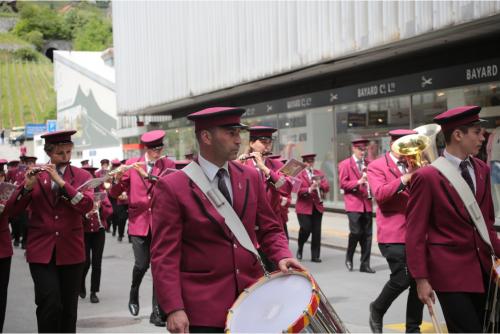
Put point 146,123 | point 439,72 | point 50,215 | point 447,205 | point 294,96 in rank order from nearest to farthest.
A: 1. point 447,205
2. point 50,215
3. point 439,72
4. point 294,96
5. point 146,123

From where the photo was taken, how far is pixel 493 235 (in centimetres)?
491

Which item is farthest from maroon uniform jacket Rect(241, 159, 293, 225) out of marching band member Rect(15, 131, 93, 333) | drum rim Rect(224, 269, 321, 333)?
drum rim Rect(224, 269, 321, 333)

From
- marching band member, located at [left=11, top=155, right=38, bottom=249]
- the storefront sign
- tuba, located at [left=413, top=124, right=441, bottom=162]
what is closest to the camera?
tuba, located at [left=413, top=124, right=441, bottom=162]

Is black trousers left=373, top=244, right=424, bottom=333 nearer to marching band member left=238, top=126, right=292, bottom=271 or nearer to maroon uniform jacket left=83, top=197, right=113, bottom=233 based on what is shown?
marching band member left=238, top=126, right=292, bottom=271

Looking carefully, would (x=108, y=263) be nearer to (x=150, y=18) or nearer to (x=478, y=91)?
(x=478, y=91)

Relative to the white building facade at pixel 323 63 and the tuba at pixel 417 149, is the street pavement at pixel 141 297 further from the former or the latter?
the white building facade at pixel 323 63

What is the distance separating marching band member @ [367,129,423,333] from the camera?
681cm

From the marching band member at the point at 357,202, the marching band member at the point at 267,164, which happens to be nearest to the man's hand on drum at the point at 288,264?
the marching band member at the point at 267,164

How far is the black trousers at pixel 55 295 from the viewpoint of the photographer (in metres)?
6.05

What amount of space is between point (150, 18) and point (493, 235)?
2808 centimetres

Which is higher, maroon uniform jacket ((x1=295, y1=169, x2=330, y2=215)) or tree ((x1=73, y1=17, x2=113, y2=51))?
tree ((x1=73, y1=17, x2=113, y2=51))

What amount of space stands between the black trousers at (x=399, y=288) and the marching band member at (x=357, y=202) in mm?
4748

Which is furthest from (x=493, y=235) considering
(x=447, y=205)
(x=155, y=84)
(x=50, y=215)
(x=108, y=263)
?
(x=155, y=84)

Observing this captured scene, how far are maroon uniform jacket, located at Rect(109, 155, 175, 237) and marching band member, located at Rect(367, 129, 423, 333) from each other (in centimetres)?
258
